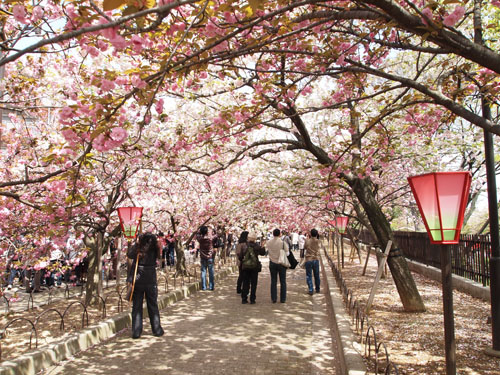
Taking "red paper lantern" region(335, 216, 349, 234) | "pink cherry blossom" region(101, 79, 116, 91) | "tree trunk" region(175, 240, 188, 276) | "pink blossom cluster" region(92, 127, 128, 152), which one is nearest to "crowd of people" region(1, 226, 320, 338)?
"tree trunk" region(175, 240, 188, 276)

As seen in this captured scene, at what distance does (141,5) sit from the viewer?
2484 mm

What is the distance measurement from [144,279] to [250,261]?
12.3 ft

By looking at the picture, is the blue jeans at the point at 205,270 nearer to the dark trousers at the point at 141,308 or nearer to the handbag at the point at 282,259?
the handbag at the point at 282,259

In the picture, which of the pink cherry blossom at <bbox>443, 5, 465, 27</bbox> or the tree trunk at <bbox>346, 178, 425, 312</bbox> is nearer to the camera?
the pink cherry blossom at <bbox>443, 5, 465, 27</bbox>

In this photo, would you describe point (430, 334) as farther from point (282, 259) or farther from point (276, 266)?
point (276, 266)

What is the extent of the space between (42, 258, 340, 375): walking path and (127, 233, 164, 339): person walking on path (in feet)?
0.83

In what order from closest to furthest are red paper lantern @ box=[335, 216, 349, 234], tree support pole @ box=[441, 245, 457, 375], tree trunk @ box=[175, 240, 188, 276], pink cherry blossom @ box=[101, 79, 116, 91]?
tree support pole @ box=[441, 245, 457, 375], pink cherry blossom @ box=[101, 79, 116, 91], tree trunk @ box=[175, 240, 188, 276], red paper lantern @ box=[335, 216, 349, 234]

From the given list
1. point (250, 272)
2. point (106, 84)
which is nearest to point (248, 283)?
point (250, 272)

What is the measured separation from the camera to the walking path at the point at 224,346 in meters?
5.06

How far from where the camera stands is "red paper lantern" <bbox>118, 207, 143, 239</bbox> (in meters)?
8.02

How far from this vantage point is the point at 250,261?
32.2 ft

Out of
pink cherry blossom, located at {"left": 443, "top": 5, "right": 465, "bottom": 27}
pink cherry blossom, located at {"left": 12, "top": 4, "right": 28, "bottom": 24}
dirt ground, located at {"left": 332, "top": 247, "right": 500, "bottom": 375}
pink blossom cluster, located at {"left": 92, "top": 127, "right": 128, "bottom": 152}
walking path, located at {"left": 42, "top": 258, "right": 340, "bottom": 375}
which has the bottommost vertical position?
walking path, located at {"left": 42, "top": 258, "right": 340, "bottom": 375}

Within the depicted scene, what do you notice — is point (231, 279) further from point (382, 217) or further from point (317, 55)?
point (317, 55)

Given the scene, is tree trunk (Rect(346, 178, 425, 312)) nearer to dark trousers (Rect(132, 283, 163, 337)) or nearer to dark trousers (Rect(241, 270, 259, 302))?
dark trousers (Rect(241, 270, 259, 302))
